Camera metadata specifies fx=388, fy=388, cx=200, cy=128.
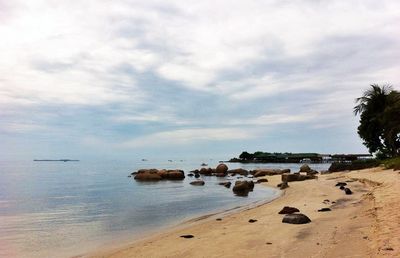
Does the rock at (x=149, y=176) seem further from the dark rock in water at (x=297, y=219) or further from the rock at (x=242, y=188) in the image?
the dark rock in water at (x=297, y=219)

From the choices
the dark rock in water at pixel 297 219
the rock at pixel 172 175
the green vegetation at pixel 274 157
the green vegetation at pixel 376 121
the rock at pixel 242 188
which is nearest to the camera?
the dark rock in water at pixel 297 219

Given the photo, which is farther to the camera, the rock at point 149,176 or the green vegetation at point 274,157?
the green vegetation at point 274,157

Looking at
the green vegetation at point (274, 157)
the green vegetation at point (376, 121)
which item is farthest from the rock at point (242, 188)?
the green vegetation at point (274, 157)

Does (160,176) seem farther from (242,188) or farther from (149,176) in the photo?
(242,188)

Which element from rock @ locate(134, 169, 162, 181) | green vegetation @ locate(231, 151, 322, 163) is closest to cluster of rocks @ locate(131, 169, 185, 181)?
rock @ locate(134, 169, 162, 181)

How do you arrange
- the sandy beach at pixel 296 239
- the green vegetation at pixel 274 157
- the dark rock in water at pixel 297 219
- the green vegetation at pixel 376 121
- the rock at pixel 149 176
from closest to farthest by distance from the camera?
the sandy beach at pixel 296 239
the dark rock in water at pixel 297 219
the green vegetation at pixel 376 121
the rock at pixel 149 176
the green vegetation at pixel 274 157

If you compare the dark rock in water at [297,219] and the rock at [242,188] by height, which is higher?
the dark rock in water at [297,219]

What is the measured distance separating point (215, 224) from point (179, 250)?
5.52 m

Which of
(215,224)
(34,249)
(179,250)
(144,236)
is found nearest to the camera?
(179,250)

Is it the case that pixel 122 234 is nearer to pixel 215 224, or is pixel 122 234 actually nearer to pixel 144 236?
pixel 144 236

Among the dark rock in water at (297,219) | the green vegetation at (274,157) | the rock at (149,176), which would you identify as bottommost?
the dark rock in water at (297,219)

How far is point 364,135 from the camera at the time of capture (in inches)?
1865

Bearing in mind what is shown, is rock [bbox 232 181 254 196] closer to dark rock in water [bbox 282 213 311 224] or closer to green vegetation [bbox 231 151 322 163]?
dark rock in water [bbox 282 213 311 224]

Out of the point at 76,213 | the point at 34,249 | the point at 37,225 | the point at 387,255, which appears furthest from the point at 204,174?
the point at 387,255
